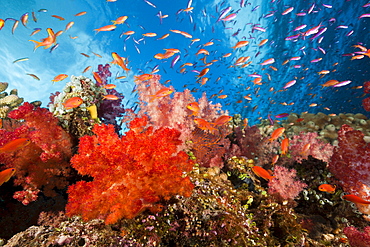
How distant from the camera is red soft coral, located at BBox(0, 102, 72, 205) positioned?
324cm

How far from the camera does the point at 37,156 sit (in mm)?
3570

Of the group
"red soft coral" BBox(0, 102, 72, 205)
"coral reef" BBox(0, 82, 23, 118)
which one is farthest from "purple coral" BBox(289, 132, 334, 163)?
"coral reef" BBox(0, 82, 23, 118)

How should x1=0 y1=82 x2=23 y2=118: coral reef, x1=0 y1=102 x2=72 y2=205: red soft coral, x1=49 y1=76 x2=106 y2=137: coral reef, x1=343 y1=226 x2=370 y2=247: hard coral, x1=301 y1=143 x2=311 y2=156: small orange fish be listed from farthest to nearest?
x1=0 y1=82 x2=23 y2=118: coral reef → x1=301 y1=143 x2=311 y2=156: small orange fish → x1=49 y1=76 x2=106 y2=137: coral reef → x1=0 y1=102 x2=72 y2=205: red soft coral → x1=343 y1=226 x2=370 y2=247: hard coral

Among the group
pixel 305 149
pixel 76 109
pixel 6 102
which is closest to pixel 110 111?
pixel 76 109

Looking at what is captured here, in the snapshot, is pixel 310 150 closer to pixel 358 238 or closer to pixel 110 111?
pixel 358 238

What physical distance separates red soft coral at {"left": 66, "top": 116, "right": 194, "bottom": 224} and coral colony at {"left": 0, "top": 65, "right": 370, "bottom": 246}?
2 centimetres

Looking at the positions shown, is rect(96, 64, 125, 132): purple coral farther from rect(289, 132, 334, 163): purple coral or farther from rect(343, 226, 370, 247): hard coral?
rect(343, 226, 370, 247): hard coral

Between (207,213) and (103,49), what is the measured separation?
127 feet

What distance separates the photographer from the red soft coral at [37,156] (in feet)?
10.6

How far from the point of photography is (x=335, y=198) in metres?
4.43

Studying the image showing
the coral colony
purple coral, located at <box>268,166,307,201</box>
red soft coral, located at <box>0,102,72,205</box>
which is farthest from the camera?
purple coral, located at <box>268,166,307,201</box>

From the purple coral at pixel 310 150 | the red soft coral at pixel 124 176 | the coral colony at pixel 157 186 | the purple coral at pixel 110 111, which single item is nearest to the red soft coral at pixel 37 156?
the coral colony at pixel 157 186

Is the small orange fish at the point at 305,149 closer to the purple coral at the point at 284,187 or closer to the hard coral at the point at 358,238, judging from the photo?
the purple coral at the point at 284,187

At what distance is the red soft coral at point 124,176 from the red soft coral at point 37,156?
125 centimetres
